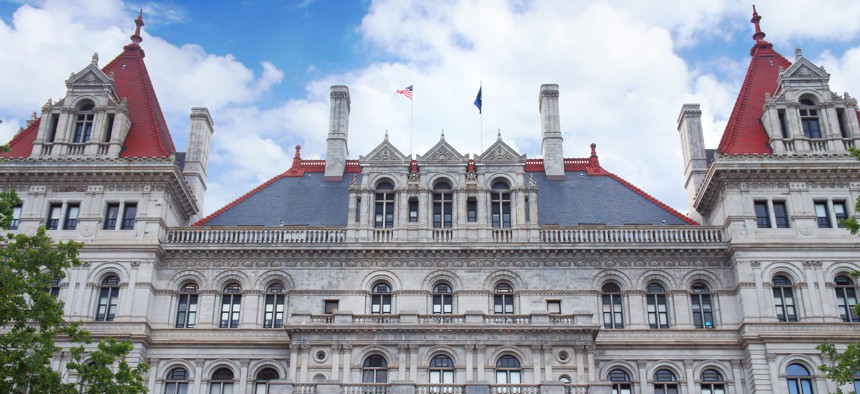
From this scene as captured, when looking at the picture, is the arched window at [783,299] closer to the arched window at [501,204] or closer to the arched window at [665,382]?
the arched window at [665,382]

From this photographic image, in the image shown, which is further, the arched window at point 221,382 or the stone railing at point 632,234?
the stone railing at point 632,234

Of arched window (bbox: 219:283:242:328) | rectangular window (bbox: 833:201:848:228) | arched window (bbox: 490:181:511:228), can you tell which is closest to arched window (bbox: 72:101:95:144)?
arched window (bbox: 219:283:242:328)

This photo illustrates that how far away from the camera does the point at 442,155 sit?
44906 millimetres

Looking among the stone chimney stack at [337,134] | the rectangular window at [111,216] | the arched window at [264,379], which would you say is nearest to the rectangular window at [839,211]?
the stone chimney stack at [337,134]

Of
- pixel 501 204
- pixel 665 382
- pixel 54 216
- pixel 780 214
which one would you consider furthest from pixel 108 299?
pixel 780 214

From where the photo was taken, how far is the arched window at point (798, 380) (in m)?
37.7

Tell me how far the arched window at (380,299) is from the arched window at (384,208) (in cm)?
313

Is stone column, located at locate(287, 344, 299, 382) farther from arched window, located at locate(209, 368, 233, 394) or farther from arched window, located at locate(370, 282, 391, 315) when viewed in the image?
arched window, located at locate(370, 282, 391, 315)

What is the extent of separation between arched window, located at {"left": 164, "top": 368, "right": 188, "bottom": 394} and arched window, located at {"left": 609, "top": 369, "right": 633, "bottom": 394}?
17989 mm

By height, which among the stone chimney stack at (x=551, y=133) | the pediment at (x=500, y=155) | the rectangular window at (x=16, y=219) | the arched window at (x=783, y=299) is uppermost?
the stone chimney stack at (x=551, y=133)

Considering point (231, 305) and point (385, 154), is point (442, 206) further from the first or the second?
point (231, 305)

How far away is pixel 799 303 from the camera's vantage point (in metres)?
39.5

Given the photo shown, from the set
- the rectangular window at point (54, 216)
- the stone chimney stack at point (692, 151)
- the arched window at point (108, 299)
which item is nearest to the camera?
the arched window at point (108, 299)

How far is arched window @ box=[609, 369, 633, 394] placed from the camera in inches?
1544
